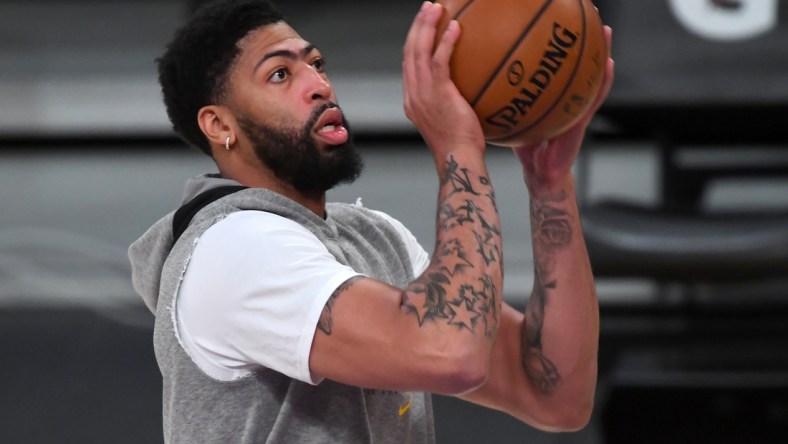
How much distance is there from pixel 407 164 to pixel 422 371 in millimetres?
4319

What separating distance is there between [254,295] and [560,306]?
526 mm

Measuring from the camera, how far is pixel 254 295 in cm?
159

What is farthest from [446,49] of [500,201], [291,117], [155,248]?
[500,201]

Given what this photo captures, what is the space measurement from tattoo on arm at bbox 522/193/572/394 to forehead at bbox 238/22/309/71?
460 mm

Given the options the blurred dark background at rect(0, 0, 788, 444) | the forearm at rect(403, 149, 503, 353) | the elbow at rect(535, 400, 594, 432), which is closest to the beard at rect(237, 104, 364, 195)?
the forearm at rect(403, 149, 503, 353)

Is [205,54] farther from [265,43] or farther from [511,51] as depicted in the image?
[511,51]

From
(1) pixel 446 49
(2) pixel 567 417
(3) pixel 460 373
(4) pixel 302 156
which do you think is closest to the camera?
(3) pixel 460 373

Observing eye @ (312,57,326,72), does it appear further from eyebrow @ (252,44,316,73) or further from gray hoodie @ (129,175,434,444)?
gray hoodie @ (129,175,434,444)

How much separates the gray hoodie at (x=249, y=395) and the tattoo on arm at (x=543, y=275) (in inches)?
8.4

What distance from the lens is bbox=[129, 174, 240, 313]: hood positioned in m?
1.82

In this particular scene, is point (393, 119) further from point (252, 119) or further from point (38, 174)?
point (252, 119)

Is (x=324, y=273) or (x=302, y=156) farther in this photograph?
(x=302, y=156)

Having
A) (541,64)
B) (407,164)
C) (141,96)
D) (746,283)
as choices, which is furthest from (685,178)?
(541,64)

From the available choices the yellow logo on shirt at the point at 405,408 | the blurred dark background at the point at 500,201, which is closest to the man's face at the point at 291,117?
the yellow logo on shirt at the point at 405,408
